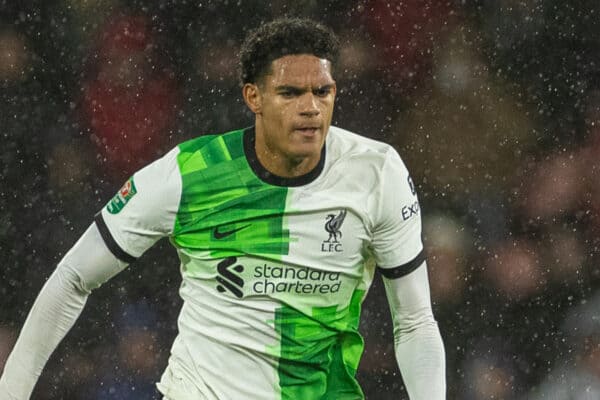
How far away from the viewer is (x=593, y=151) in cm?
479

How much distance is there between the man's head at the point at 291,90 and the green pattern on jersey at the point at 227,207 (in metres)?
0.07

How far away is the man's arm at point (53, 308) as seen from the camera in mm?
3045

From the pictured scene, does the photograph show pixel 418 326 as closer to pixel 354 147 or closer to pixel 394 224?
pixel 394 224

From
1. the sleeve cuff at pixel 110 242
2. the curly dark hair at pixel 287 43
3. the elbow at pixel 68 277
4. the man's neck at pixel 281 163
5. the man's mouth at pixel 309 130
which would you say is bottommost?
the elbow at pixel 68 277

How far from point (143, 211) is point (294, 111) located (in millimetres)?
392

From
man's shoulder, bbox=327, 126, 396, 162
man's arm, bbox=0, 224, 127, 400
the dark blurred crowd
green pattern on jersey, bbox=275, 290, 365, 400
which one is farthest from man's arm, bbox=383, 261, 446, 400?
the dark blurred crowd

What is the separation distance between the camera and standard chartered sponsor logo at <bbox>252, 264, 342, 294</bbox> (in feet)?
9.82

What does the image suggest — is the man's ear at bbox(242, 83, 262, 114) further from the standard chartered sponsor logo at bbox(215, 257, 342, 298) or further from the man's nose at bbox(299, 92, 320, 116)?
the standard chartered sponsor logo at bbox(215, 257, 342, 298)

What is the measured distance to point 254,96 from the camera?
3059 mm

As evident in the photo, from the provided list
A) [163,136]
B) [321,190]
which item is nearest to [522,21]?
[163,136]

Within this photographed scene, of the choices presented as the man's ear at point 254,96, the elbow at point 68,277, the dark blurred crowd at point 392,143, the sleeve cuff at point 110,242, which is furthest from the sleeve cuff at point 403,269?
the dark blurred crowd at point 392,143

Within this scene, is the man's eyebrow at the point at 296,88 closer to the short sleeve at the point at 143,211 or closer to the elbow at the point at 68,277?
the short sleeve at the point at 143,211

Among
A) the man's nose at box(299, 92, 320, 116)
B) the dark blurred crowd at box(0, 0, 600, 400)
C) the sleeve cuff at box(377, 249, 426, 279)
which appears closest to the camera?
the man's nose at box(299, 92, 320, 116)

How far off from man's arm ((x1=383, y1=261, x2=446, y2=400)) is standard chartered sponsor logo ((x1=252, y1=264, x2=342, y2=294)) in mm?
150
